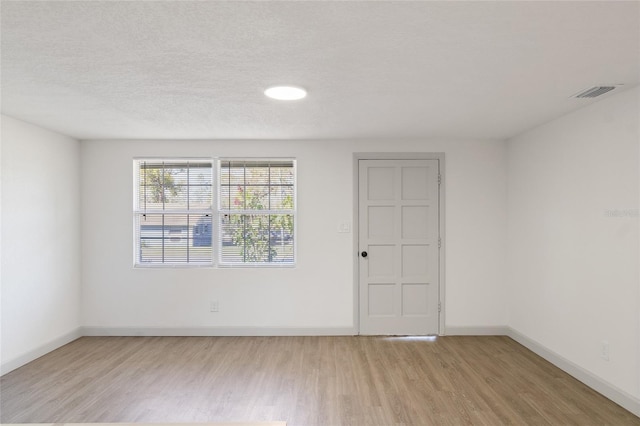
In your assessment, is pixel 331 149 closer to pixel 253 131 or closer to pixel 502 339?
pixel 253 131

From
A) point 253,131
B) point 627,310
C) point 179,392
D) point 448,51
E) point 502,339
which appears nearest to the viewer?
point 448,51

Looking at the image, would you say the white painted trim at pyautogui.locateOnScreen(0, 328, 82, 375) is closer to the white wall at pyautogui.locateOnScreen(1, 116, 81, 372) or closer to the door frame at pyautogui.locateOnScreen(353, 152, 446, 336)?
the white wall at pyautogui.locateOnScreen(1, 116, 81, 372)

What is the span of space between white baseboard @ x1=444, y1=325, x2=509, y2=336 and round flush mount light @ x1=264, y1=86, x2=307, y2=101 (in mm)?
3294

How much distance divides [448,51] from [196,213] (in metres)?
3.48

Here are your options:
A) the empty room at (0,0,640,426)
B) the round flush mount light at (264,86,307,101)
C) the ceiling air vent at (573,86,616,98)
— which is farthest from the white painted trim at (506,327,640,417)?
the round flush mount light at (264,86,307,101)

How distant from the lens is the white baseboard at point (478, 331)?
14.4 ft

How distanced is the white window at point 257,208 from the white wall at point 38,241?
67.8 inches

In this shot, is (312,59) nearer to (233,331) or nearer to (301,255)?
(301,255)

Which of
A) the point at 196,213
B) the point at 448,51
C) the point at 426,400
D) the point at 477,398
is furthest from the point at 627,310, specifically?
the point at 196,213

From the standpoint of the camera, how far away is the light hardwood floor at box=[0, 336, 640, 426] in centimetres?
260

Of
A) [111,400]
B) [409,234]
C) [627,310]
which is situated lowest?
[111,400]

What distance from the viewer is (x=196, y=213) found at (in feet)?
14.8

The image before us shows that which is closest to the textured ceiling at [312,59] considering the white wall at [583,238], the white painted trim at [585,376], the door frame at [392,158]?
the white wall at [583,238]

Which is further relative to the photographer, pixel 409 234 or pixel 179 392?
pixel 409 234
